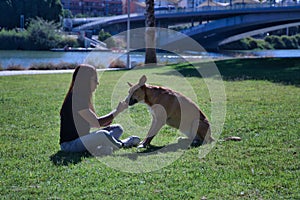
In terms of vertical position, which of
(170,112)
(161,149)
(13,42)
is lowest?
(13,42)

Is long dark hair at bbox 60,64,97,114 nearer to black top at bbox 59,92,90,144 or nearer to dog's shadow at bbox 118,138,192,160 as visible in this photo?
black top at bbox 59,92,90,144

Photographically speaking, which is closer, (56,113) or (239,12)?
(56,113)

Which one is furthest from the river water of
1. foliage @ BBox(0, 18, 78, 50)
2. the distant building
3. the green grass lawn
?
the distant building

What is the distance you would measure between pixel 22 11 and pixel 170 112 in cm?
6681

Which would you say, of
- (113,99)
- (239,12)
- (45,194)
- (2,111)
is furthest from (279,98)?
(239,12)

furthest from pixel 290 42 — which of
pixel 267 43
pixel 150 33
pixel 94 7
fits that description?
pixel 94 7

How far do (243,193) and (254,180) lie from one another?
1.47 ft

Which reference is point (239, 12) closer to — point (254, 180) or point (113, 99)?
point (113, 99)

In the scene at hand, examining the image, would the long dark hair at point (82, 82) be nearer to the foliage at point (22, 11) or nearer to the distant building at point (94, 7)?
the foliage at point (22, 11)

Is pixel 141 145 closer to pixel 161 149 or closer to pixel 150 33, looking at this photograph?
pixel 161 149

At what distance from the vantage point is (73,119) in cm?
601

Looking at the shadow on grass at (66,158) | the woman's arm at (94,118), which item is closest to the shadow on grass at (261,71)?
the woman's arm at (94,118)

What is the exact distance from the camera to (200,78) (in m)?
17.3

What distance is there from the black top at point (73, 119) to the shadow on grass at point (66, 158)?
21 centimetres
